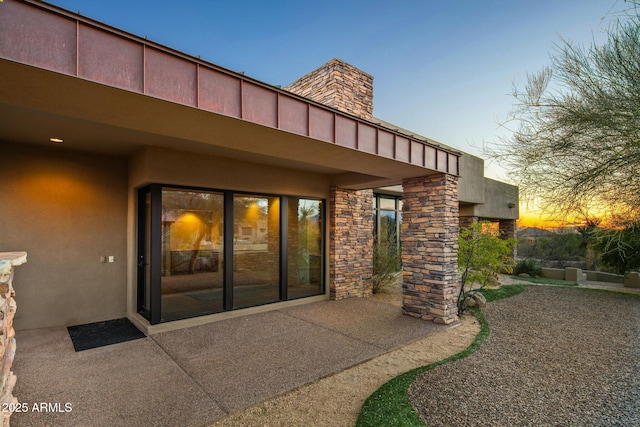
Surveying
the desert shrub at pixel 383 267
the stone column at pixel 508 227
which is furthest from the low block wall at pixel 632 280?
the desert shrub at pixel 383 267

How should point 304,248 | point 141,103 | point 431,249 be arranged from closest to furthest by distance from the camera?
point 141,103, point 431,249, point 304,248

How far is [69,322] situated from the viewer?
5.76 meters

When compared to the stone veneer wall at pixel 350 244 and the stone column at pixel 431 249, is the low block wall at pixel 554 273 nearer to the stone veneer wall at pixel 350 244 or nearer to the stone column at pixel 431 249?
the stone veneer wall at pixel 350 244

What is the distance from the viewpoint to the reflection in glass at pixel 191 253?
18.5 ft

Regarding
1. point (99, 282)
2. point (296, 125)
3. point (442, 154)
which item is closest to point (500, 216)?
point (442, 154)

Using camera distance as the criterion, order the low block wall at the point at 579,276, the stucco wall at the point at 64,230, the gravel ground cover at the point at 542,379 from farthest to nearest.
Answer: the low block wall at the point at 579,276 → the stucco wall at the point at 64,230 → the gravel ground cover at the point at 542,379

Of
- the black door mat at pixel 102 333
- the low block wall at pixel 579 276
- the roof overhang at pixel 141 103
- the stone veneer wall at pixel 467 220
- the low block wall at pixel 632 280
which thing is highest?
the roof overhang at pixel 141 103

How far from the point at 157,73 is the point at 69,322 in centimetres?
542

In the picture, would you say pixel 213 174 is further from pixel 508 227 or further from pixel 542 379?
pixel 508 227

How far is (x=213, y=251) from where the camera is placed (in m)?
6.16

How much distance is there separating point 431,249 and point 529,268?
36.7 ft

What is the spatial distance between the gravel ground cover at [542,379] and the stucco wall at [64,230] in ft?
19.5

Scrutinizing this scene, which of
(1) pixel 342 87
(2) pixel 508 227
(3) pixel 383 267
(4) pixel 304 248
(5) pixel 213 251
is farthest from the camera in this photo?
(2) pixel 508 227

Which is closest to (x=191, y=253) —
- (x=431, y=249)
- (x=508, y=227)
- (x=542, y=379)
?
(x=431, y=249)
